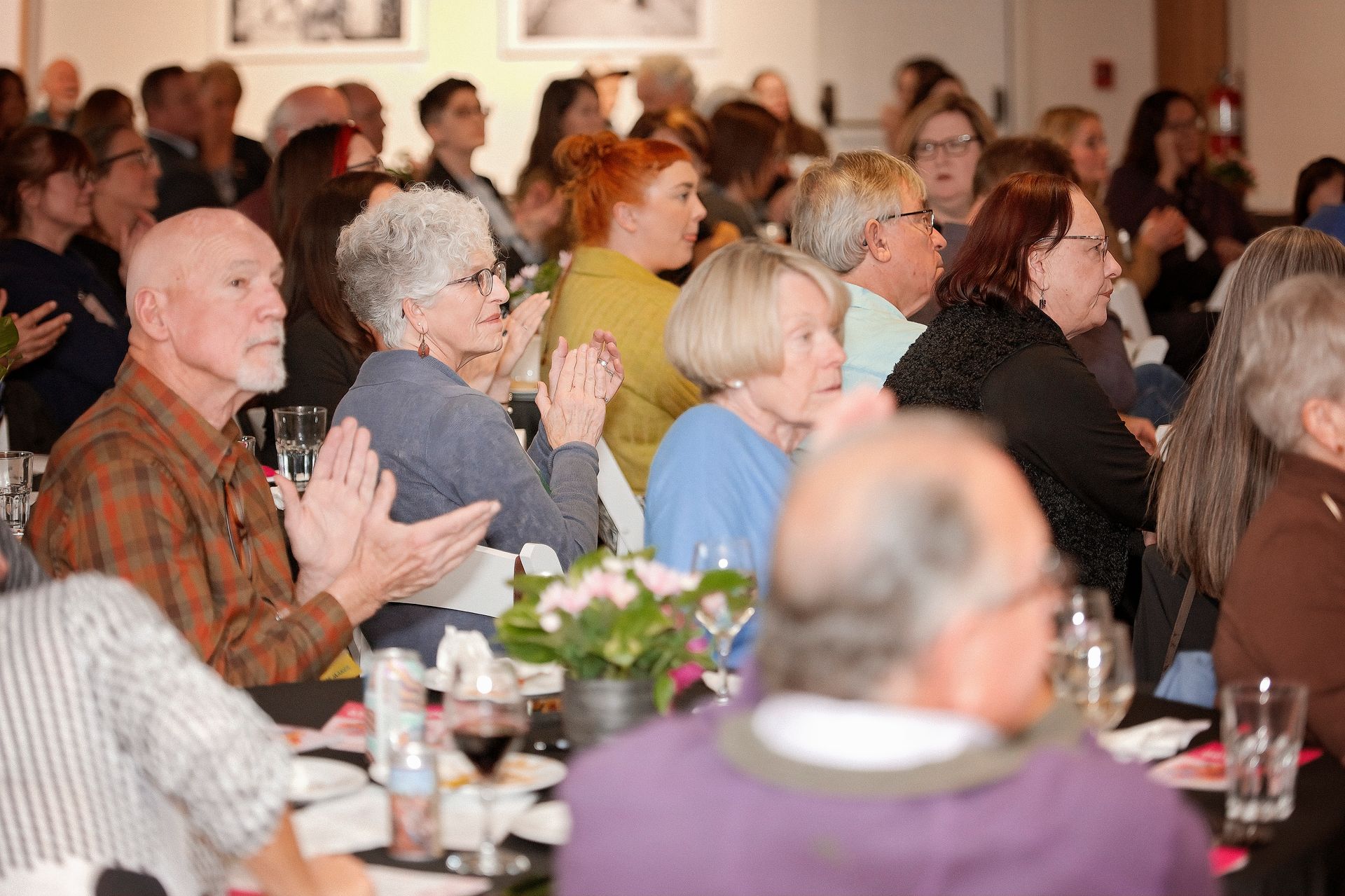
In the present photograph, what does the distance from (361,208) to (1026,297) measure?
1.67 meters

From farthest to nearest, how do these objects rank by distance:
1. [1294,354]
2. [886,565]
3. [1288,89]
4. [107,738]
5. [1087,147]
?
[1288,89], [1087,147], [1294,354], [107,738], [886,565]

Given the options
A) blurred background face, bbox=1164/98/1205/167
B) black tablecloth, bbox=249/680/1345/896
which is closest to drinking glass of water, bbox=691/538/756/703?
black tablecloth, bbox=249/680/1345/896

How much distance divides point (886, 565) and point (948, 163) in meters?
4.70

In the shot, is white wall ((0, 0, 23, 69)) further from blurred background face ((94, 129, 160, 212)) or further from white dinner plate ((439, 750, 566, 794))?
white dinner plate ((439, 750, 566, 794))

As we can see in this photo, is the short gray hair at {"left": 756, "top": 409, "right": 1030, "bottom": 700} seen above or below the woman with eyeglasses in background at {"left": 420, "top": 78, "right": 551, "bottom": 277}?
below

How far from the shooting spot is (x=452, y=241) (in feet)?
10.6

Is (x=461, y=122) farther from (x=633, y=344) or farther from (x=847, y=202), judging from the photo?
(x=847, y=202)

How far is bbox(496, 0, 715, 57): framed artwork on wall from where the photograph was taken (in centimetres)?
995

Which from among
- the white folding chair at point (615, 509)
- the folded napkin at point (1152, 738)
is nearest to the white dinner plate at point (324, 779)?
the folded napkin at point (1152, 738)

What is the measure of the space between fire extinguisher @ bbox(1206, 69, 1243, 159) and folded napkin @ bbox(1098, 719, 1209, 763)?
735 centimetres

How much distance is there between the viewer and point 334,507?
2.49 m

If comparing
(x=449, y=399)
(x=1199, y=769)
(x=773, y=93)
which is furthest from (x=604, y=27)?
(x=1199, y=769)

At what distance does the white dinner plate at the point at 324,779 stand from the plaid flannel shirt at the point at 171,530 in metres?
0.48

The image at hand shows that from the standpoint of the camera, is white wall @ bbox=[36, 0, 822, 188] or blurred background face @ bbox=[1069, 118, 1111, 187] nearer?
blurred background face @ bbox=[1069, 118, 1111, 187]
